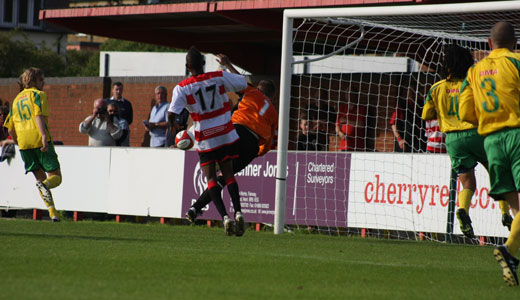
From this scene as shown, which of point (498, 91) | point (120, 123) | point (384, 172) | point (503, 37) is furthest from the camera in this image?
point (120, 123)

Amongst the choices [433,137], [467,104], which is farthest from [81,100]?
[467,104]

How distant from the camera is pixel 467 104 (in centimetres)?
902

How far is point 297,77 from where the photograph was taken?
21.2 metres

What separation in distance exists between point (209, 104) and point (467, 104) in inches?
132

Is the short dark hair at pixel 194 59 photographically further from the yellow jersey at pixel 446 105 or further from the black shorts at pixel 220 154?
the yellow jersey at pixel 446 105

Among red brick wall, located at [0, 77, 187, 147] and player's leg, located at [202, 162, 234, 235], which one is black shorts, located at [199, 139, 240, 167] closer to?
player's leg, located at [202, 162, 234, 235]

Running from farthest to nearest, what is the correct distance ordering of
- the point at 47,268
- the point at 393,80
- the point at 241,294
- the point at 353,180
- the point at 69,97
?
the point at 69,97 → the point at 393,80 → the point at 353,180 → the point at 47,268 → the point at 241,294

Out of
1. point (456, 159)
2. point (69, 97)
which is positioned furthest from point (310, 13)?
point (69, 97)

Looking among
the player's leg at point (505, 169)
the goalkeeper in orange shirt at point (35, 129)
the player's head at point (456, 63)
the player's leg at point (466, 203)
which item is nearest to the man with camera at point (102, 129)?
the goalkeeper in orange shirt at point (35, 129)

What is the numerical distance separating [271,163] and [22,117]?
402 cm

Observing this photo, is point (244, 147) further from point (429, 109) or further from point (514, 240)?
point (514, 240)

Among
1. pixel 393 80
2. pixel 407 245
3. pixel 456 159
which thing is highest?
pixel 393 80

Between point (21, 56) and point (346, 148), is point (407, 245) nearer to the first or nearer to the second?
point (346, 148)

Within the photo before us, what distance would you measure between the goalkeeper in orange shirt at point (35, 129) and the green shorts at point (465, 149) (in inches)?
221
